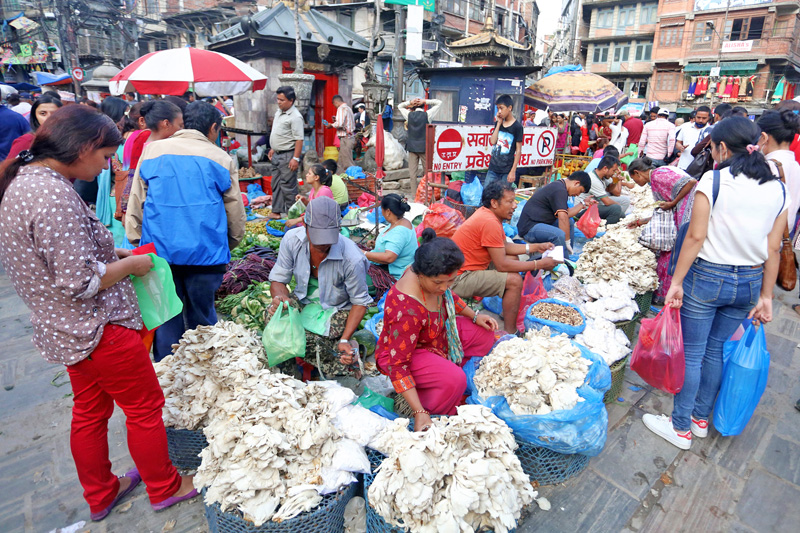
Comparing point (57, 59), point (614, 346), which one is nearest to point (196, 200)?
point (614, 346)

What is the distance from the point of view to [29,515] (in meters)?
2.28

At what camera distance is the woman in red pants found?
167 cm

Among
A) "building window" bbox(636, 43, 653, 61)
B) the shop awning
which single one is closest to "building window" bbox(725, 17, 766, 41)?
the shop awning

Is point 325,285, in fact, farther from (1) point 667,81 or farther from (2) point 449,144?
(1) point 667,81

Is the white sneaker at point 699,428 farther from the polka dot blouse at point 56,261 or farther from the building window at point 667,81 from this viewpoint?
the building window at point 667,81

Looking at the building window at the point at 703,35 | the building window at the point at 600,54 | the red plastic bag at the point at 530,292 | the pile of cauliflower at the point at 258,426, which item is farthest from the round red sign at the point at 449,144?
the building window at the point at 600,54

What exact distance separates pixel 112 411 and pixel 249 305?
207cm

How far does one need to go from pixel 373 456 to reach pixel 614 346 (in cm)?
206

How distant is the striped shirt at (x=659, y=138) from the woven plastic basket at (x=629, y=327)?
6.51 m

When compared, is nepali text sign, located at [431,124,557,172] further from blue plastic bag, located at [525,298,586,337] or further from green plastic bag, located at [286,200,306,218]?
blue plastic bag, located at [525,298,586,337]

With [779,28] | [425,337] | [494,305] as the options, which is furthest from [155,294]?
[779,28]

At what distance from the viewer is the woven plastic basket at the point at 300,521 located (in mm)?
1876

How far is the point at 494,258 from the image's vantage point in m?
3.84

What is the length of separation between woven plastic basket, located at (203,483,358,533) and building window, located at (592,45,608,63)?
4660 cm
